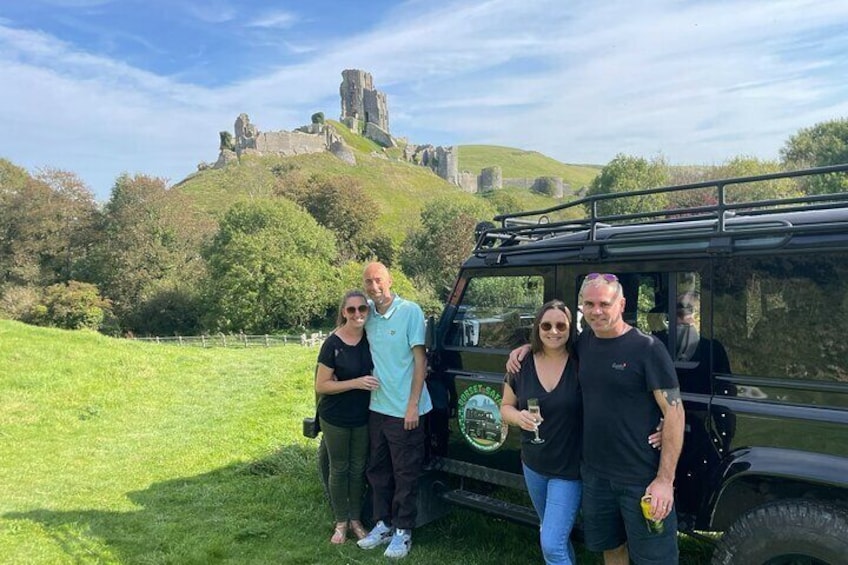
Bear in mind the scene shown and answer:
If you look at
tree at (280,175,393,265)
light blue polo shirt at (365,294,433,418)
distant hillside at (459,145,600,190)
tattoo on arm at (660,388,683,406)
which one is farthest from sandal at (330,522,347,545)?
distant hillside at (459,145,600,190)

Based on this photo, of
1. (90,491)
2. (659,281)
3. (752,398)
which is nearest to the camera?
(752,398)

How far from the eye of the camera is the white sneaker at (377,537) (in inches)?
184

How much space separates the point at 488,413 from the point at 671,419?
1569 millimetres

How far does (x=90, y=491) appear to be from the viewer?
21.5 feet

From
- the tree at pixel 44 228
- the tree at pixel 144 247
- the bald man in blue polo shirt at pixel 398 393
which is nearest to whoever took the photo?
the bald man in blue polo shirt at pixel 398 393

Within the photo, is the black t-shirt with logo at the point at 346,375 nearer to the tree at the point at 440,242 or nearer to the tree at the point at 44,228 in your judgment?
the tree at the point at 440,242

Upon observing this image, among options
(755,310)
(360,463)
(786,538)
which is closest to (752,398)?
(755,310)

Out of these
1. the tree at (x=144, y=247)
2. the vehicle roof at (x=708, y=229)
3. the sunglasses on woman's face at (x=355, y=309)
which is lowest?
the sunglasses on woman's face at (x=355, y=309)

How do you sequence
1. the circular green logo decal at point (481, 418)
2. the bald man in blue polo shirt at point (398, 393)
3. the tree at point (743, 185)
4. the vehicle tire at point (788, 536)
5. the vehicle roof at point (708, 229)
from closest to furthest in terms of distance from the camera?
the vehicle tire at point (788, 536)
the vehicle roof at point (708, 229)
the circular green logo decal at point (481, 418)
the bald man in blue polo shirt at point (398, 393)
the tree at point (743, 185)

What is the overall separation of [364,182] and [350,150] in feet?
48.9

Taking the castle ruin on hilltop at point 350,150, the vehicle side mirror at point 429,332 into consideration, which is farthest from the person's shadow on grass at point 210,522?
the castle ruin on hilltop at point 350,150

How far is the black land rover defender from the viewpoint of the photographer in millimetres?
2836

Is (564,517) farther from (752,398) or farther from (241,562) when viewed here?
(241,562)

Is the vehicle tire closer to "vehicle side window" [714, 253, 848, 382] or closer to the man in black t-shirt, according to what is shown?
the man in black t-shirt
